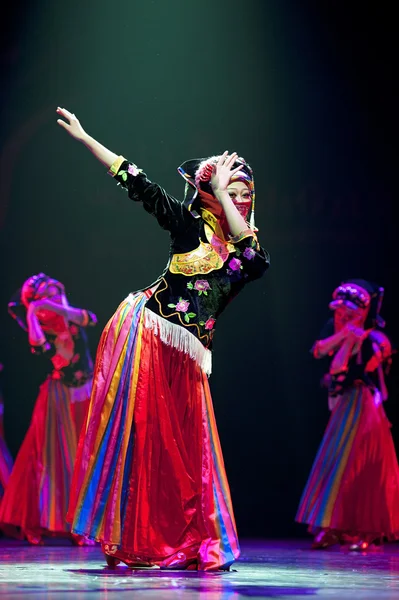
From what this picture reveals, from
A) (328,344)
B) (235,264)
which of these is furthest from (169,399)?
(328,344)

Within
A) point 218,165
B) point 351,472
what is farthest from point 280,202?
point 218,165

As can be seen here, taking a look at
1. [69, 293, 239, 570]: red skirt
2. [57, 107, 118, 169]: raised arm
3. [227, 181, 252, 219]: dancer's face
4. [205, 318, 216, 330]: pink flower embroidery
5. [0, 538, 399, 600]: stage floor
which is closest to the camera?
[0, 538, 399, 600]: stage floor

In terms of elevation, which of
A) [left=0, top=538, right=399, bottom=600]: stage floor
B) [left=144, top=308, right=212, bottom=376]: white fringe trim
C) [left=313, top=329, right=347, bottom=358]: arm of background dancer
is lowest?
[left=0, top=538, right=399, bottom=600]: stage floor

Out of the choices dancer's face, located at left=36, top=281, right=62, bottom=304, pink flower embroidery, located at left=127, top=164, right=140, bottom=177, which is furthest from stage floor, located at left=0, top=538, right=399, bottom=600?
dancer's face, located at left=36, top=281, right=62, bottom=304

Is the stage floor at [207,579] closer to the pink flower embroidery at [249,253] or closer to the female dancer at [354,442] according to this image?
the female dancer at [354,442]

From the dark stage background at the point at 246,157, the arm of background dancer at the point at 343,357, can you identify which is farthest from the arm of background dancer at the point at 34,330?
the arm of background dancer at the point at 343,357

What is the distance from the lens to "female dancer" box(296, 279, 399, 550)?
18.1 ft

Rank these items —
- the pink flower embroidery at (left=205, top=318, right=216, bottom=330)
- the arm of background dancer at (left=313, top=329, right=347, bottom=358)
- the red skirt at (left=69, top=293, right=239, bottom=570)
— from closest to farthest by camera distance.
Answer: the red skirt at (left=69, top=293, right=239, bottom=570) → the pink flower embroidery at (left=205, top=318, right=216, bottom=330) → the arm of background dancer at (left=313, top=329, right=347, bottom=358)

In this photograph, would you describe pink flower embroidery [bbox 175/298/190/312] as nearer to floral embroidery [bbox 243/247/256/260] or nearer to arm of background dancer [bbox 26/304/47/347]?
floral embroidery [bbox 243/247/256/260]

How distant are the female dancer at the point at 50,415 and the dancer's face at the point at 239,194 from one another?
236cm

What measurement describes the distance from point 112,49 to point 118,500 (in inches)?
143

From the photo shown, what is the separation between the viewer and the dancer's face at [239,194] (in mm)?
3756

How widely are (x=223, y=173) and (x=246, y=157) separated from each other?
2.74 metres

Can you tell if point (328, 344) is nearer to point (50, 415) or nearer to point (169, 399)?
point (50, 415)
